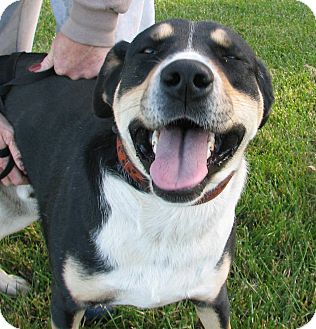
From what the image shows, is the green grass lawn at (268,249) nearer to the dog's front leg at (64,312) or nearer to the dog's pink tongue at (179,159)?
the dog's front leg at (64,312)

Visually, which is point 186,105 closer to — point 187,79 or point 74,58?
point 187,79

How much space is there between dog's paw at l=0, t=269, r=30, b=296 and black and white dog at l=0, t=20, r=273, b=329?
0.58 metres

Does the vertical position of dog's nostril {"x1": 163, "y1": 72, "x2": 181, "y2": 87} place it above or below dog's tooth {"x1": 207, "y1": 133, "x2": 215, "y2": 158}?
above

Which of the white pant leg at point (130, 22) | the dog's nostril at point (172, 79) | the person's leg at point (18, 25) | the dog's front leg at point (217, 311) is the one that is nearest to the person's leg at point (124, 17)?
the white pant leg at point (130, 22)

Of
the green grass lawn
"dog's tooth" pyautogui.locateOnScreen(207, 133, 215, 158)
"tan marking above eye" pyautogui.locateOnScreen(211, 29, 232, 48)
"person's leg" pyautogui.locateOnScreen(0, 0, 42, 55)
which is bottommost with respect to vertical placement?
the green grass lawn

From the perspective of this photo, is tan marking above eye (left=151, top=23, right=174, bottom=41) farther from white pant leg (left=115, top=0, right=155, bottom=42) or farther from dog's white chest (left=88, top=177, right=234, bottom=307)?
white pant leg (left=115, top=0, right=155, bottom=42)

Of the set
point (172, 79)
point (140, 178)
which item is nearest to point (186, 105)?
point (172, 79)

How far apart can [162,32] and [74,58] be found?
811 millimetres

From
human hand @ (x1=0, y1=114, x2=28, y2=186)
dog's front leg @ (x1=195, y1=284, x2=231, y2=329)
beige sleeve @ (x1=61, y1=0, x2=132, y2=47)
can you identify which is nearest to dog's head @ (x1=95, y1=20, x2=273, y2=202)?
beige sleeve @ (x1=61, y1=0, x2=132, y2=47)

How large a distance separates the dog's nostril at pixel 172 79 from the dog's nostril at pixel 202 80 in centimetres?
5

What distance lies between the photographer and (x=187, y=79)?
1.82m

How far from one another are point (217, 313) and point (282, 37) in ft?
17.4

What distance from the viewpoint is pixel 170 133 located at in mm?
2059

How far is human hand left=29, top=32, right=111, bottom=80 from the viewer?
2.84m
